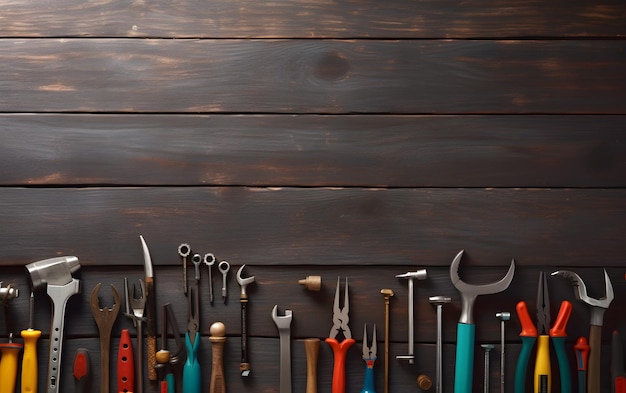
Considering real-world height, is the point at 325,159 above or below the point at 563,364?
above

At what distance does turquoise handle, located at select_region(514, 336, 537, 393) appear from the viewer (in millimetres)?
1670

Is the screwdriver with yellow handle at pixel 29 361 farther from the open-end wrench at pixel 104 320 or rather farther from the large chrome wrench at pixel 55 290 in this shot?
the open-end wrench at pixel 104 320

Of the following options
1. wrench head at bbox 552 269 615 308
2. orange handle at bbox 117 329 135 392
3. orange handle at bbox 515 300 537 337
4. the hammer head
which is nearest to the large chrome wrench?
the hammer head

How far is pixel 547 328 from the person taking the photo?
1.70 meters

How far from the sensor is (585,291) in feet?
5.53

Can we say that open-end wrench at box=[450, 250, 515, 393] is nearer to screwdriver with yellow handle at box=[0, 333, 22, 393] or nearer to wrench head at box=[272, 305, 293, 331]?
wrench head at box=[272, 305, 293, 331]

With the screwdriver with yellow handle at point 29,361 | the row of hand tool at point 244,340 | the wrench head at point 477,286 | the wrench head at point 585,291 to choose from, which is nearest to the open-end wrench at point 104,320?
the row of hand tool at point 244,340

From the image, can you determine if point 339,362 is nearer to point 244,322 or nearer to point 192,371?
point 244,322

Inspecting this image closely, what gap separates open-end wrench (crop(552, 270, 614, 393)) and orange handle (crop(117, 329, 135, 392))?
3.51 feet

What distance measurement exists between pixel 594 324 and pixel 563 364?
0.40 feet

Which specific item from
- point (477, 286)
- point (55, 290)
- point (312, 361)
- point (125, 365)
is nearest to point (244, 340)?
point (312, 361)

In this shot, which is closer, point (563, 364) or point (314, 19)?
point (563, 364)

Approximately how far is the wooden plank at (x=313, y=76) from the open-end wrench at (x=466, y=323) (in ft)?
1.33

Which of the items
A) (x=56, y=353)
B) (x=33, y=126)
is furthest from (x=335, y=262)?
(x=33, y=126)
